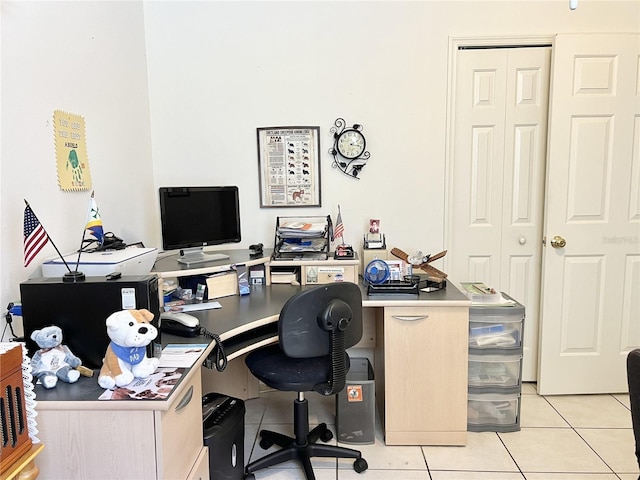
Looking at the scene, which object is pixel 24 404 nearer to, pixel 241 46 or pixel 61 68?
pixel 61 68

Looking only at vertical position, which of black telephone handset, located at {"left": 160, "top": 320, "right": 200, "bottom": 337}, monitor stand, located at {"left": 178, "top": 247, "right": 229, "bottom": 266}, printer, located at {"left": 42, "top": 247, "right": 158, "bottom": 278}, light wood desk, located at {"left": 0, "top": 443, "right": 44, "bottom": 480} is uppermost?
printer, located at {"left": 42, "top": 247, "right": 158, "bottom": 278}

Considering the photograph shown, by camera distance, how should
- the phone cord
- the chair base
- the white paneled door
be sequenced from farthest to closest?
the white paneled door < the chair base < the phone cord

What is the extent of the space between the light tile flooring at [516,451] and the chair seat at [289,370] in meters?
0.53

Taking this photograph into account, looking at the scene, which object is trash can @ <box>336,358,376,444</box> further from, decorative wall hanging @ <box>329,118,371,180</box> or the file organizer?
decorative wall hanging @ <box>329,118,371,180</box>

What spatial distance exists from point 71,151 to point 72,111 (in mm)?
184

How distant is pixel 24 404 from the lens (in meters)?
1.15

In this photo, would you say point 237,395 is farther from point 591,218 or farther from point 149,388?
point 591,218

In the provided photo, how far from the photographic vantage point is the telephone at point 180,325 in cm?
176

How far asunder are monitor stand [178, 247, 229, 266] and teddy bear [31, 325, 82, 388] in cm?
87

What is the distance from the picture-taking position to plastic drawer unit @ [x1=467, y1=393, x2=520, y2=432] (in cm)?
244

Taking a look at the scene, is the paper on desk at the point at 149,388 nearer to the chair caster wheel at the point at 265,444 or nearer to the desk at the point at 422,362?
the desk at the point at 422,362

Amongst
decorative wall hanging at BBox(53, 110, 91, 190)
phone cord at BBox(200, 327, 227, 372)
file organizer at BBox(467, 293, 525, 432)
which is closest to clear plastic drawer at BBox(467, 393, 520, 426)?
file organizer at BBox(467, 293, 525, 432)

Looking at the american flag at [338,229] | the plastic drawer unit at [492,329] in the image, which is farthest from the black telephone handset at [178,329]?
the plastic drawer unit at [492,329]

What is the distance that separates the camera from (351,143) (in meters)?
2.81
